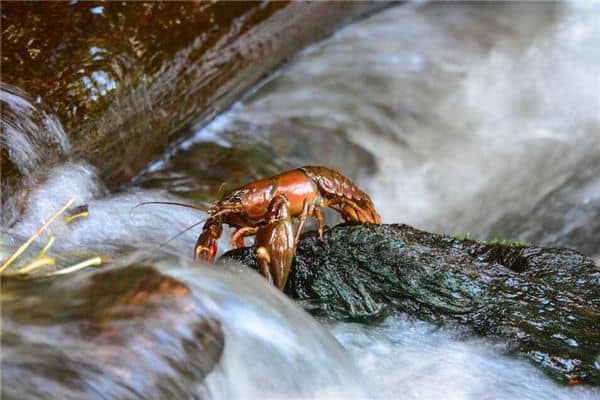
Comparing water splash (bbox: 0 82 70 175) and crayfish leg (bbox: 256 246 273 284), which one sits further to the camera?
water splash (bbox: 0 82 70 175)

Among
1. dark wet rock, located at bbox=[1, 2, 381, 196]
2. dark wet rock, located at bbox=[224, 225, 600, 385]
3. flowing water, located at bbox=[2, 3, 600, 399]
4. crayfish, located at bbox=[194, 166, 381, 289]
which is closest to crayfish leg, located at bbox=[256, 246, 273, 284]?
crayfish, located at bbox=[194, 166, 381, 289]

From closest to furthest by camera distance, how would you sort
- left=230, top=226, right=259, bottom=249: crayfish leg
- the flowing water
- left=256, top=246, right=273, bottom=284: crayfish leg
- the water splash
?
1. the flowing water
2. left=256, top=246, right=273, bottom=284: crayfish leg
3. left=230, top=226, right=259, bottom=249: crayfish leg
4. the water splash

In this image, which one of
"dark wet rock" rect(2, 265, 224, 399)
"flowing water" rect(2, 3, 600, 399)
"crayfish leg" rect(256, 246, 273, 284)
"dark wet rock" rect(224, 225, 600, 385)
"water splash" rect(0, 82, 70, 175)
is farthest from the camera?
"water splash" rect(0, 82, 70, 175)

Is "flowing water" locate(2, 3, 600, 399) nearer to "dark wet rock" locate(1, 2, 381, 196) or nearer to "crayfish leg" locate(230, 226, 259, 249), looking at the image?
"dark wet rock" locate(1, 2, 381, 196)

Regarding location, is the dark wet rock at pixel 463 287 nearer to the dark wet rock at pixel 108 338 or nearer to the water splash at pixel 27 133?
Result: the dark wet rock at pixel 108 338

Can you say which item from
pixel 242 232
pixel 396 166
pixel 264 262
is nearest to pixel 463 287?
pixel 264 262

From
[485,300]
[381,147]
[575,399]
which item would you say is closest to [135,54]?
[381,147]

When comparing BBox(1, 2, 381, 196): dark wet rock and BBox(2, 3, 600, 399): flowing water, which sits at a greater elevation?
BBox(1, 2, 381, 196): dark wet rock
